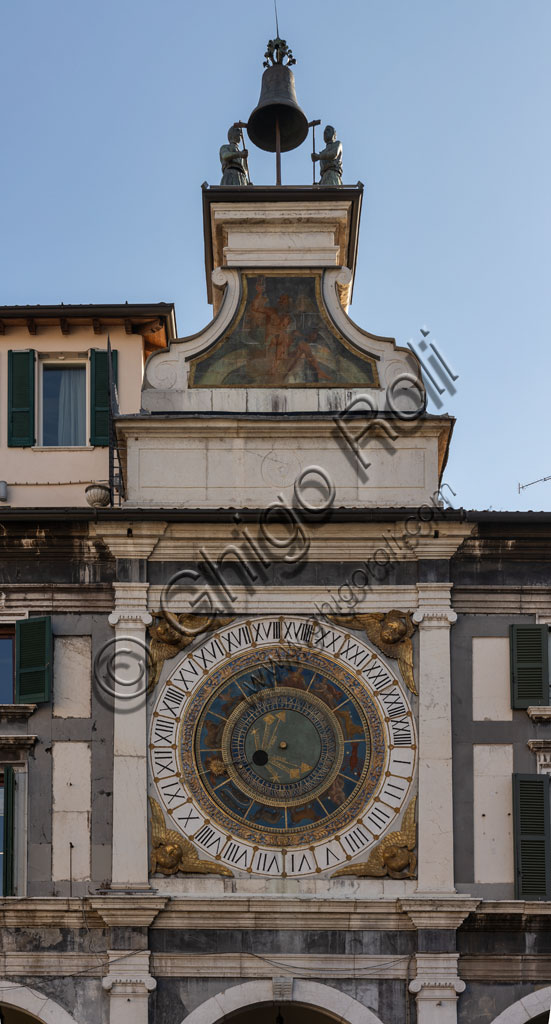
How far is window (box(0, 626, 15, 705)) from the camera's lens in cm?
2300

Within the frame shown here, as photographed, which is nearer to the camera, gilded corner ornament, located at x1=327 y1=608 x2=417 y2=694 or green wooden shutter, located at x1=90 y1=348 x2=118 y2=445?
gilded corner ornament, located at x1=327 y1=608 x2=417 y2=694

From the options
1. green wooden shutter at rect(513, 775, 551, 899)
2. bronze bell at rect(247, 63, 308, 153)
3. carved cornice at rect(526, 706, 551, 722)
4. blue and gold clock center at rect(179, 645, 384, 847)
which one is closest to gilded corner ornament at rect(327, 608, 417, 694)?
blue and gold clock center at rect(179, 645, 384, 847)

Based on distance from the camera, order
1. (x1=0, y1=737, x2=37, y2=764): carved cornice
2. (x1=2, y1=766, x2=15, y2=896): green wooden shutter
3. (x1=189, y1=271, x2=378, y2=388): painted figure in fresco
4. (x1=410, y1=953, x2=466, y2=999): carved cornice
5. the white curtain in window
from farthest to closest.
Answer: the white curtain in window < (x1=189, y1=271, x2=378, y2=388): painted figure in fresco < (x1=0, y1=737, x2=37, y2=764): carved cornice < (x1=2, y1=766, x2=15, y2=896): green wooden shutter < (x1=410, y1=953, x2=466, y2=999): carved cornice

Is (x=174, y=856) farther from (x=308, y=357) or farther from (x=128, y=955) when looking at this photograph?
(x=308, y=357)

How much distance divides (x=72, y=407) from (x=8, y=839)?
7.61 meters

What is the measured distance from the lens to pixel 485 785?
2238cm

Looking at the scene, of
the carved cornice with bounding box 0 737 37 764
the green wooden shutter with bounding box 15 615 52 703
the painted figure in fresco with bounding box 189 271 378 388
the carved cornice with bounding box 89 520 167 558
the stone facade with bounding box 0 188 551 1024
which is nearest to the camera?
the stone facade with bounding box 0 188 551 1024

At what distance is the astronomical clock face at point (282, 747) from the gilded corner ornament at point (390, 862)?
0.14 meters

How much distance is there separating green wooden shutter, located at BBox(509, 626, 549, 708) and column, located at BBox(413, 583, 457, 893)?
83 cm

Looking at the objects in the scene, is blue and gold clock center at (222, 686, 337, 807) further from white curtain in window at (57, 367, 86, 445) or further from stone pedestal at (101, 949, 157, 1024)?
white curtain in window at (57, 367, 86, 445)

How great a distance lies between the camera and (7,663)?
23.1 m

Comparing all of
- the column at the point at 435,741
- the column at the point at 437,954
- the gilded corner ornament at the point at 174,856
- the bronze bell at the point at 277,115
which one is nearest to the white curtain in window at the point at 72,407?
the bronze bell at the point at 277,115

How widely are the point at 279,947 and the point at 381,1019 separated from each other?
1.48 metres

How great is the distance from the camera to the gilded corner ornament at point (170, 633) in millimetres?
22688
